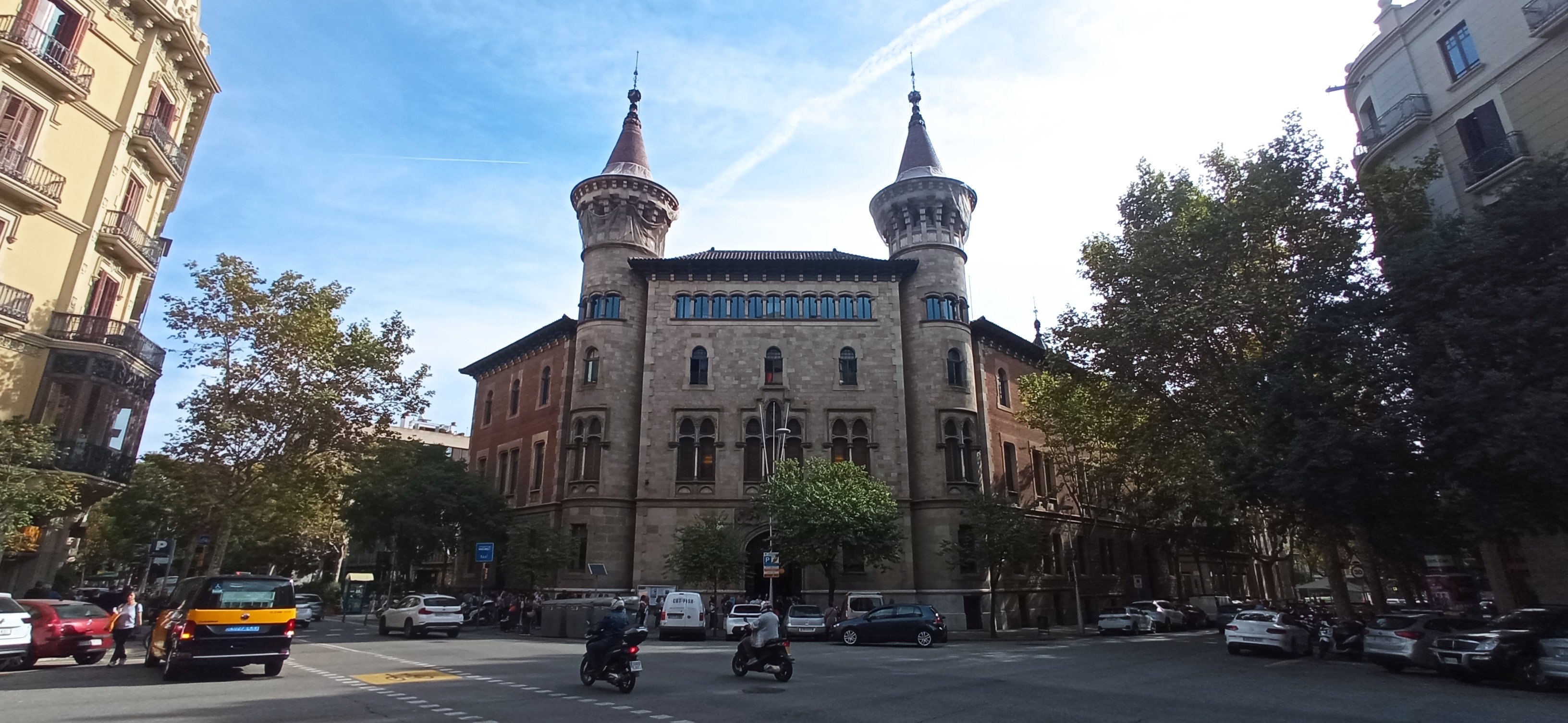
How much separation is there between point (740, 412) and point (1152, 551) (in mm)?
29459

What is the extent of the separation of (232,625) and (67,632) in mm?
5953

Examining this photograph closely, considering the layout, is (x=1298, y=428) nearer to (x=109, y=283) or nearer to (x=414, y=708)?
(x=414, y=708)

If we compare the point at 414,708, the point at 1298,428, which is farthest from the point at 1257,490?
the point at 414,708

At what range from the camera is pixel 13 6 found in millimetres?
20344

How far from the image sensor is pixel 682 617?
24.9 meters

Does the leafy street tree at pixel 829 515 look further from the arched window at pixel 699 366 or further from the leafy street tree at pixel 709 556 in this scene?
the arched window at pixel 699 366

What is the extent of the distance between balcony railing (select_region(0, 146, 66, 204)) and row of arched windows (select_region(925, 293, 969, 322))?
30.4 meters

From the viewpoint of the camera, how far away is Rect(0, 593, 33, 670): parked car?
13.4 metres

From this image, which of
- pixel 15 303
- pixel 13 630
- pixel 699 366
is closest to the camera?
pixel 13 630

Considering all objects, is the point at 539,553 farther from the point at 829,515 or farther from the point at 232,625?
the point at 232,625

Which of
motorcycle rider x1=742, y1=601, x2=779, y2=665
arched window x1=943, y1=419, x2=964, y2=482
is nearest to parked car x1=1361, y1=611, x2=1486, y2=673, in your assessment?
motorcycle rider x1=742, y1=601, x2=779, y2=665

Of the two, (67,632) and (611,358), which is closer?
(67,632)

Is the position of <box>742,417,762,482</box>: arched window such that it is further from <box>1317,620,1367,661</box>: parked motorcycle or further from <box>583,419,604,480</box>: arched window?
<box>1317,620,1367,661</box>: parked motorcycle

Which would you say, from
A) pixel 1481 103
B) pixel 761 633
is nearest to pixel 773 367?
pixel 761 633
